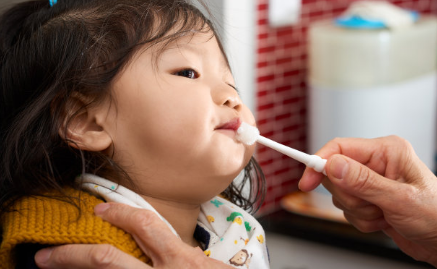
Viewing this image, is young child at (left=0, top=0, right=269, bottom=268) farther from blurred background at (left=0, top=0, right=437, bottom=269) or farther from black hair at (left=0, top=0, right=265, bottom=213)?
blurred background at (left=0, top=0, right=437, bottom=269)

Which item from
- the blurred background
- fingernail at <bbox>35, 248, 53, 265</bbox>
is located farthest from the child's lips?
the blurred background

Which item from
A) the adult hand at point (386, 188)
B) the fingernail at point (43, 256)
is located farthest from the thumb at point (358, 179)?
the fingernail at point (43, 256)

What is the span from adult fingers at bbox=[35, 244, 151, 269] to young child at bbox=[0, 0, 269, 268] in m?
0.03

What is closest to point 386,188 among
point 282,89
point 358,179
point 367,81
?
point 358,179

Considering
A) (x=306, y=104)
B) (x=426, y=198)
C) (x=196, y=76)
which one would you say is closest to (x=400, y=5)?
(x=306, y=104)

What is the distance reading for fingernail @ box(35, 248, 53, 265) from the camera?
2.40 ft

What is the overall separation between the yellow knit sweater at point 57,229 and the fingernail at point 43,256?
0.01 meters

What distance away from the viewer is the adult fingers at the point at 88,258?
0.70 metres

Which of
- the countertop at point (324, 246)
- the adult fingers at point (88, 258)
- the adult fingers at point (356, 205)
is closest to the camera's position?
the adult fingers at point (88, 258)

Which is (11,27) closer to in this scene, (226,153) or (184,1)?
(184,1)

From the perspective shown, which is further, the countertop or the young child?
the countertop

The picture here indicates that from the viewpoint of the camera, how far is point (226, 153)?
0.79 meters

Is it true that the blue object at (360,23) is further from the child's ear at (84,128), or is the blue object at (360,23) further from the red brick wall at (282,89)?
the child's ear at (84,128)

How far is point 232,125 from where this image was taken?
81cm
